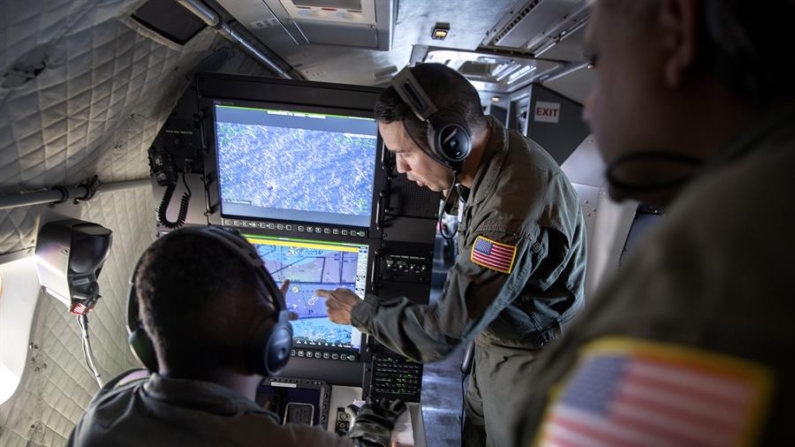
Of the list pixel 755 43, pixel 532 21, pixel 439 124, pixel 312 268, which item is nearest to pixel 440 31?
pixel 532 21

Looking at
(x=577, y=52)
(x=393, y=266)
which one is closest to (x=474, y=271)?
(x=393, y=266)

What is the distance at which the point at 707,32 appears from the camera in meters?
0.44

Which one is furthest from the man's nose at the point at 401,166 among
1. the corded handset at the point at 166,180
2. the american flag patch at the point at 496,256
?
the corded handset at the point at 166,180

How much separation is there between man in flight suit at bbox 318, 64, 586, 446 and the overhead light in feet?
3.24

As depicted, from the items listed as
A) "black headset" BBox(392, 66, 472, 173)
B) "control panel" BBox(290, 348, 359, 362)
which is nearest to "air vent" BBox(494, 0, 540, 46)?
"black headset" BBox(392, 66, 472, 173)

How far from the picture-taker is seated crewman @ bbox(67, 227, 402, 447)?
93cm

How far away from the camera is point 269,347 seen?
1077mm

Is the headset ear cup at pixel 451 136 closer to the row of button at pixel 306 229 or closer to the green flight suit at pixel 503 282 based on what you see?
the green flight suit at pixel 503 282

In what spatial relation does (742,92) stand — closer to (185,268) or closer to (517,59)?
(185,268)

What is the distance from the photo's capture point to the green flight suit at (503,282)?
57.4 inches

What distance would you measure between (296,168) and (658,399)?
5.54 ft

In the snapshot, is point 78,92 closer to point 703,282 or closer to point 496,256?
point 496,256

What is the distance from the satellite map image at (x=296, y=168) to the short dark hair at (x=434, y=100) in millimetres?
230

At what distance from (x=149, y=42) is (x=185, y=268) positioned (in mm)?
1253
